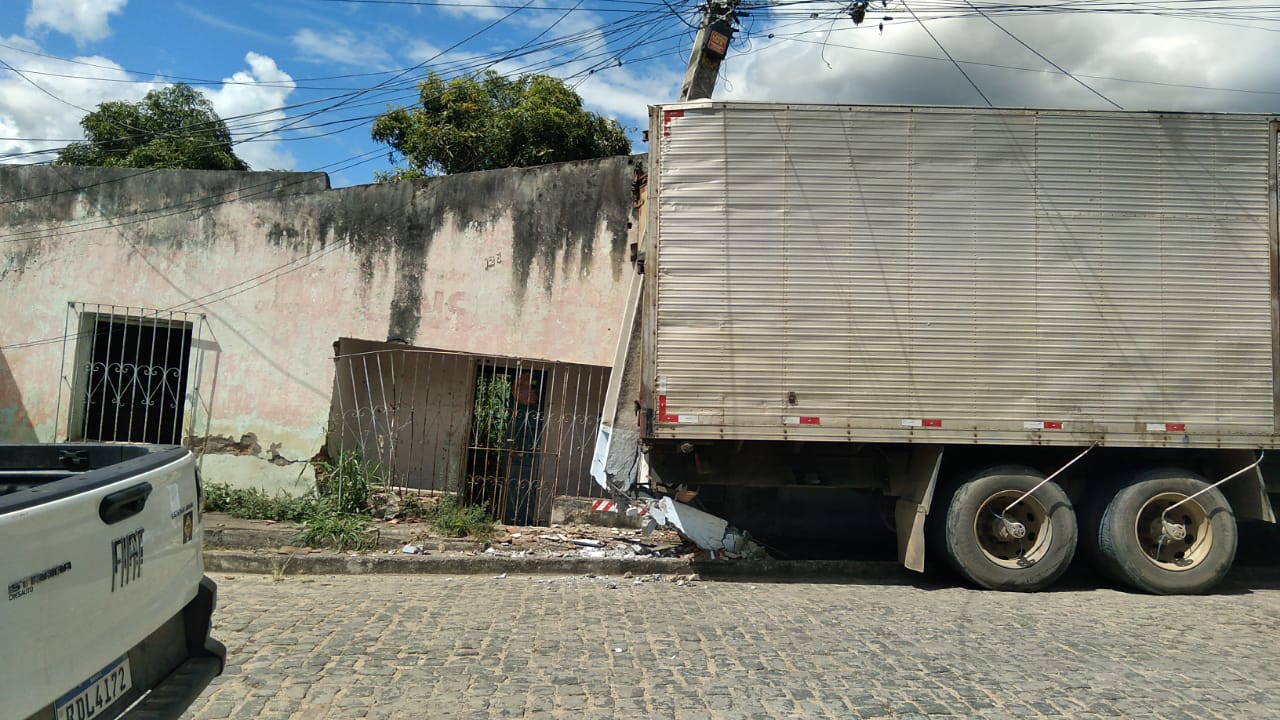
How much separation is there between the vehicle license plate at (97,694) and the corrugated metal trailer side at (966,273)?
14.5ft

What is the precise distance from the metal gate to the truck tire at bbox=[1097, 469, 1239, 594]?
8.67 m

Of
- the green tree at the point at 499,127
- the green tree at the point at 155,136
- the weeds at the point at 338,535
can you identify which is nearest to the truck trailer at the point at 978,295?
the weeds at the point at 338,535

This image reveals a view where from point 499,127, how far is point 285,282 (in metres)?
6.49

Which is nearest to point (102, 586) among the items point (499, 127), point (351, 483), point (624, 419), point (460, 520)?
point (624, 419)

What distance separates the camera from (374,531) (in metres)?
7.81

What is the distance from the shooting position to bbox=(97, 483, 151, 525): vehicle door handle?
2.41m

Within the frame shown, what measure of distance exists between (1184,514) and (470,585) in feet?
19.3

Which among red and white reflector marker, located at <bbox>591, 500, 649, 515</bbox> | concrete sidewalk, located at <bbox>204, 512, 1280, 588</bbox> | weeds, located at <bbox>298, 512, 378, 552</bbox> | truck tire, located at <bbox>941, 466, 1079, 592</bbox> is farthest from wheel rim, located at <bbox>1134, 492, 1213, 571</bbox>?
weeds, located at <bbox>298, 512, 378, 552</bbox>

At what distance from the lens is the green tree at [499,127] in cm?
1417

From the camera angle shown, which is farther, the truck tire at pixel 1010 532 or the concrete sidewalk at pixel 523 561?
the concrete sidewalk at pixel 523 561

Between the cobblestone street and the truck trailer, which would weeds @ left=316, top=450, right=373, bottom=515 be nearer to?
the cobblestone street

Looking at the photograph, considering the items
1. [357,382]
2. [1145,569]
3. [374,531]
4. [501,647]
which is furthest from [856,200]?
[357,382]

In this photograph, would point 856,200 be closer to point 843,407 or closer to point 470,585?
point 843,407

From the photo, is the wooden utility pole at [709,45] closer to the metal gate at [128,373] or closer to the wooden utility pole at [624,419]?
the wooden utility pole at [624,419]
